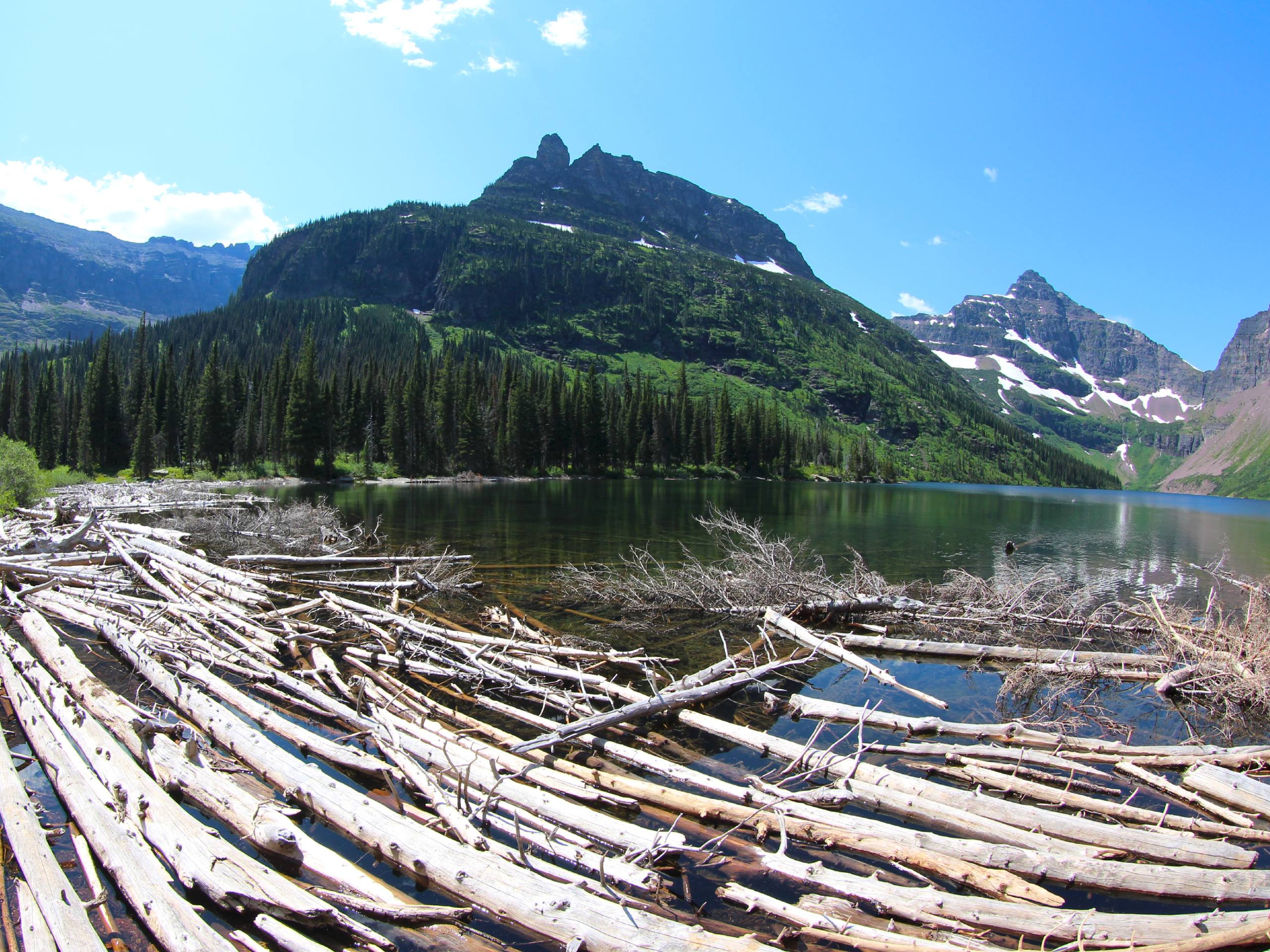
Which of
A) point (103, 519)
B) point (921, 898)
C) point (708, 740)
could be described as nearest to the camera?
point (921, 898)

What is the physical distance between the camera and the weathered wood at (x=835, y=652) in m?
12.7

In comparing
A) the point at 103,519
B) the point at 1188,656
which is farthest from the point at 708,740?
the point at 103,519

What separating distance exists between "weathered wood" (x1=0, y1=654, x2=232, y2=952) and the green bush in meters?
30.0

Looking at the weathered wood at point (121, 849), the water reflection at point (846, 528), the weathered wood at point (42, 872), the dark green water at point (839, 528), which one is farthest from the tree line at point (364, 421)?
the weathered wood at point (42, 872)

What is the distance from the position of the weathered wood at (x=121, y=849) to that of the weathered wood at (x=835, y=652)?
37.2 feet

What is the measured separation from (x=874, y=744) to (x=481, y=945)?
582cm

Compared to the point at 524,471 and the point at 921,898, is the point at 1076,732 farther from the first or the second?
the point at 524,471

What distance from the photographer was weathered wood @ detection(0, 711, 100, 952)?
16.1ft

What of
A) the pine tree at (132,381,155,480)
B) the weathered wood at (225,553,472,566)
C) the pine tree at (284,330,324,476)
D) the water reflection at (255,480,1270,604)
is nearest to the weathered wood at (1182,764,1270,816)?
the water reflection at (255,480,1270,604)

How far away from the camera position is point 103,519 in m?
25.6

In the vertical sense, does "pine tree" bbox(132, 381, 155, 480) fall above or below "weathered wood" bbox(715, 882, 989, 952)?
above

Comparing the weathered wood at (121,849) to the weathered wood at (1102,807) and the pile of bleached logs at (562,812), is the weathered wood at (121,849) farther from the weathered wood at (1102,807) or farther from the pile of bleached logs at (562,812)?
the weathered wood at (1102,807)

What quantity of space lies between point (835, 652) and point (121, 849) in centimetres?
1261

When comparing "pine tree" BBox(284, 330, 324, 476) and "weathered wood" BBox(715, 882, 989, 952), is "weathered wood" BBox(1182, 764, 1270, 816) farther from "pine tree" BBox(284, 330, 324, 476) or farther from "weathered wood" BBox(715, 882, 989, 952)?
"pine tree" BBox(284, 330, 324, 476)
